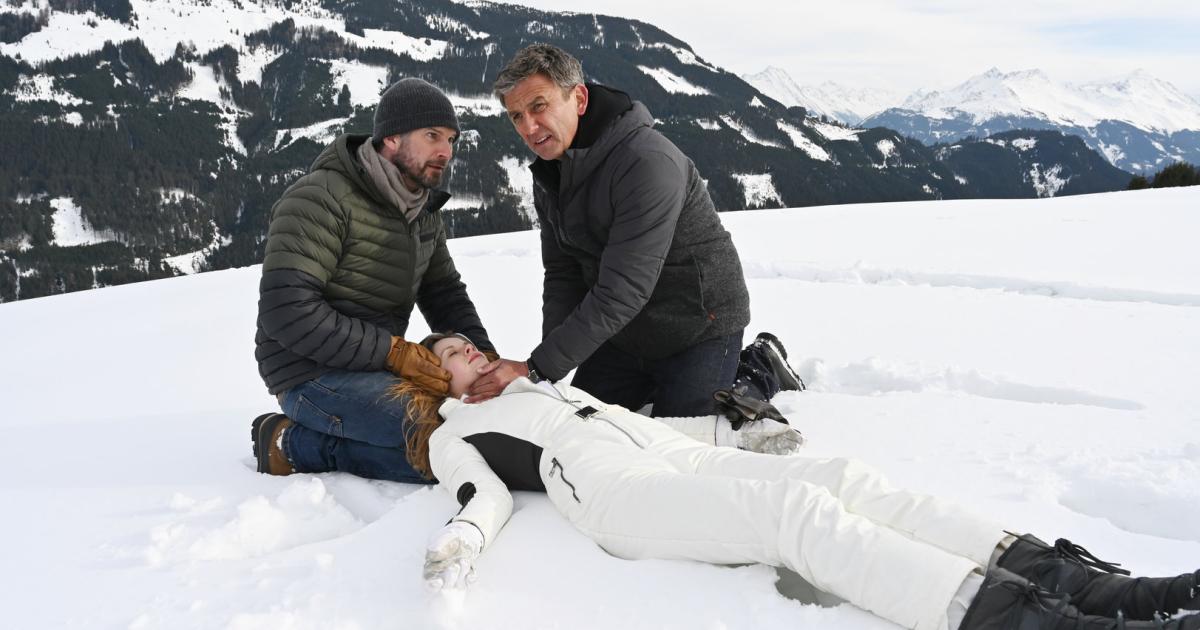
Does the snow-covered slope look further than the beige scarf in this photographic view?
No

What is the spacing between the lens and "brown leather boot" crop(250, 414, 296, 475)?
411 centimetres

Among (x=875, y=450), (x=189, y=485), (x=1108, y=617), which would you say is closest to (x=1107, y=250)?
(x=875, y=450)

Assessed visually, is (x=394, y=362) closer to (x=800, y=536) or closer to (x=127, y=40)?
(x=800, y=536)

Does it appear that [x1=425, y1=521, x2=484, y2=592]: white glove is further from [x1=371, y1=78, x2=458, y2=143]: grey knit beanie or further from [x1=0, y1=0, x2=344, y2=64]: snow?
[x1=0, y1=0, x2=344, y2=64]: snow

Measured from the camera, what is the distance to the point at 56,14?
19062cm

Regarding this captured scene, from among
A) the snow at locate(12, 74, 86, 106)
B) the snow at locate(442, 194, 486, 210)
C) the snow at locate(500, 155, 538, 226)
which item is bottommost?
the snow at locate(442, 194, 486, 210)

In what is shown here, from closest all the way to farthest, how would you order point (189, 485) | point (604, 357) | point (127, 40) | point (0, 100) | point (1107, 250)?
point (189, 485) < point (604, 357) < point (1107, 250) < point (0, 100) < point (127, 40)

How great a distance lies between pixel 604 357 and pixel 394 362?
132cm

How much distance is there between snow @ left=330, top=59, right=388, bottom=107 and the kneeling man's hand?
6970 inches

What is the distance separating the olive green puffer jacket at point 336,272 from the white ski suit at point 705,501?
85 cm

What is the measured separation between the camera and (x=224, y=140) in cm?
15700

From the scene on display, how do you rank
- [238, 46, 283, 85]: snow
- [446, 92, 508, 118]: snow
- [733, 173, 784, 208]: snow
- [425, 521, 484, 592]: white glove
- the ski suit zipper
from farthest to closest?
[238, 46, 283, 85]: snow → [446, 92, 508, 118]: snow → [733, 173, 784, 208]: snow → the ski suit zipper → [425, 521, 484, 592]: white glove

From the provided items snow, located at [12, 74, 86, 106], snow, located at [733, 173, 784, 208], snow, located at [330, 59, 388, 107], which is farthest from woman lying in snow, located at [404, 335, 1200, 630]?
snow, located at [12, 74, 86, 106]

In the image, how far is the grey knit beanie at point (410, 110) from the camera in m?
3.99
